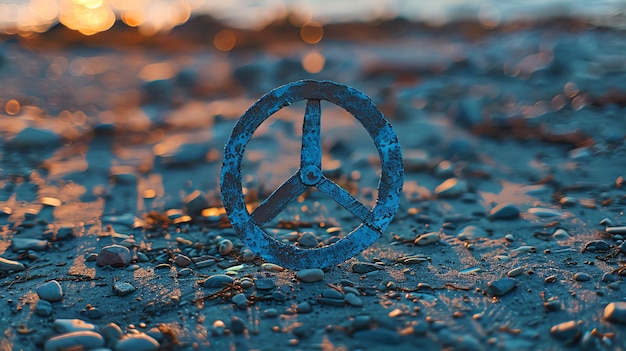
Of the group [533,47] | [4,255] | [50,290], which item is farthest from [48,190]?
[533,47]

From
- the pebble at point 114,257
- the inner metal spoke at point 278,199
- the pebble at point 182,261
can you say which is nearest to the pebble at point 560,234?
the inner metal spoke at point 278,199

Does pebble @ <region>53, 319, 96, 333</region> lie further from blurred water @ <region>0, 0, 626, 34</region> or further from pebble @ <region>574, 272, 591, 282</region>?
blurred water @ <region>0, 0, 626, 34</region>

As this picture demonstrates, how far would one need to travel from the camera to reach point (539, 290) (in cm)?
343

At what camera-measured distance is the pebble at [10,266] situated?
3.84m

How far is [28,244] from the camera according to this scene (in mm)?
4219

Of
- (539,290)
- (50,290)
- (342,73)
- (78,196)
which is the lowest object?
(539,290)

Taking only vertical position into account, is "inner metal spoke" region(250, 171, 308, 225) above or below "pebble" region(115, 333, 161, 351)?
above

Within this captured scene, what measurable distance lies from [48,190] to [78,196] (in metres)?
0.30

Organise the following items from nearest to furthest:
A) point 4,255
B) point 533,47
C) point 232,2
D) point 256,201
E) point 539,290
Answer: point 539,290
point 4,255
point 256,201
point 533,47
point 232,2

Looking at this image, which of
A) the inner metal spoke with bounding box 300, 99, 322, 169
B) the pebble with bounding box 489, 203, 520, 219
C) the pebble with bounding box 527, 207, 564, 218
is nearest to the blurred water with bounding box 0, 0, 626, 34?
the pebble with bounding box 527, 207, 564, 218

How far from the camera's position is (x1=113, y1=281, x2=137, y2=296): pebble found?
137 inches

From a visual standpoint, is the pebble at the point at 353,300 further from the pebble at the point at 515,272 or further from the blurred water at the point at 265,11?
the blurred water at the point at 265,11

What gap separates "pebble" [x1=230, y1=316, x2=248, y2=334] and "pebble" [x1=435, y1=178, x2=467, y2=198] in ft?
8.37

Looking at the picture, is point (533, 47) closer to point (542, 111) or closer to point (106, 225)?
point (542, 111)
